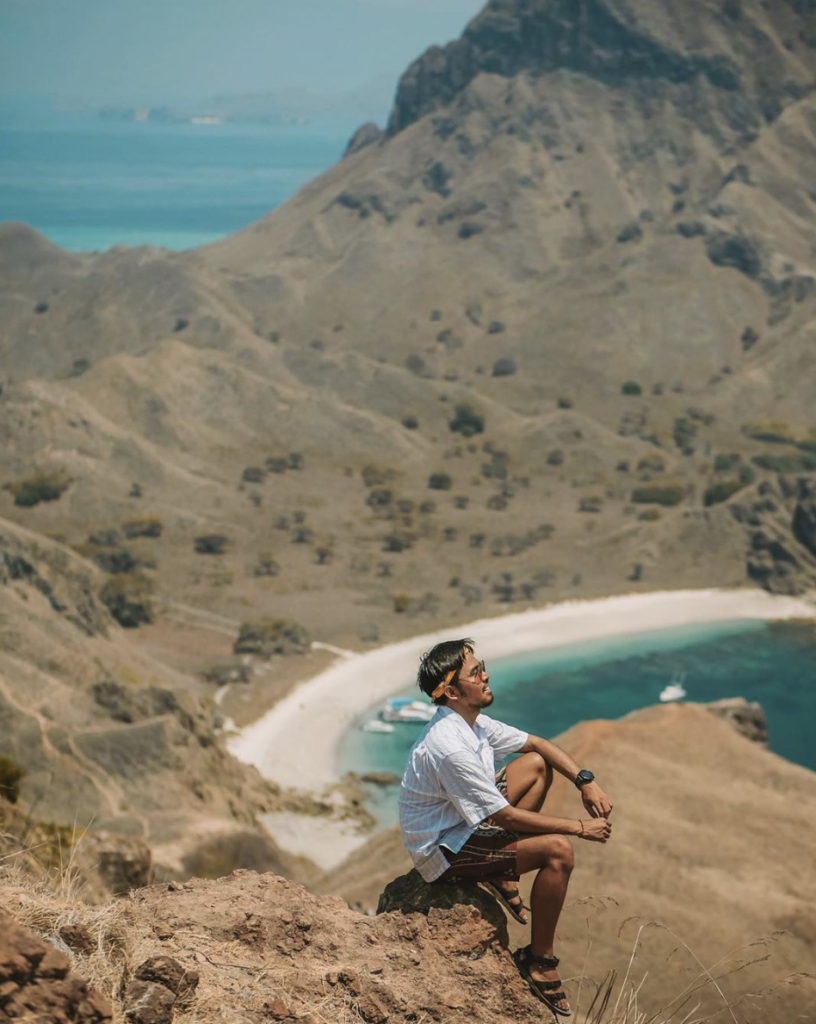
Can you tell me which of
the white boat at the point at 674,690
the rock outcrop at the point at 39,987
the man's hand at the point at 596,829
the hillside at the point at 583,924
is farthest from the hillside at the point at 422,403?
the rock outcrop at the point at 39,987

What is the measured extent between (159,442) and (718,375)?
6238 centimetres

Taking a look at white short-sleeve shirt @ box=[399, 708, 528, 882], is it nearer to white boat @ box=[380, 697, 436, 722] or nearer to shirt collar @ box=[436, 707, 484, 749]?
shirt collar @ box=[436, 707, 484, 749]

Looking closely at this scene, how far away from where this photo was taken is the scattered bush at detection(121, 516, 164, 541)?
3155 inches

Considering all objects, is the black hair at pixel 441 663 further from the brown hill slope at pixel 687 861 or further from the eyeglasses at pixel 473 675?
the brown hill slope at pixel 687 861

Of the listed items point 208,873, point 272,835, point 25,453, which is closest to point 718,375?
point 25,453

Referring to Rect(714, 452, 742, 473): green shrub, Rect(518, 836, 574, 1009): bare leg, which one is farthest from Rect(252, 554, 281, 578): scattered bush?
Rect(518, 836, 574, 1009): bare leg

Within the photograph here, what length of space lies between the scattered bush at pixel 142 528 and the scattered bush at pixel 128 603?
11.9m

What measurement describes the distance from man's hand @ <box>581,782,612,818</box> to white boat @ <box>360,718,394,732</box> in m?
47.8

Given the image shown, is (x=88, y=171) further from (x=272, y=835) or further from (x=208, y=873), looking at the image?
(x=208, y=873)

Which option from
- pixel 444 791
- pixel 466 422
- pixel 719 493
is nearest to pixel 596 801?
pixel 444 791

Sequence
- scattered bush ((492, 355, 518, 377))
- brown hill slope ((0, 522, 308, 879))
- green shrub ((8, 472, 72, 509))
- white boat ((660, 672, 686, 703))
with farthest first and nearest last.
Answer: scattered bush ((492, 355, 518, 377)), green shrub ((8, 472, 72, 509)), white boat ((660, 672, 686, 703)), brown hill slope ((0, 522, 308, 879))

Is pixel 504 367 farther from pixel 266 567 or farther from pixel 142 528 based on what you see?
pixel 266 567

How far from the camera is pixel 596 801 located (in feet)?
31.3

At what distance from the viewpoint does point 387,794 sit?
166 feet
